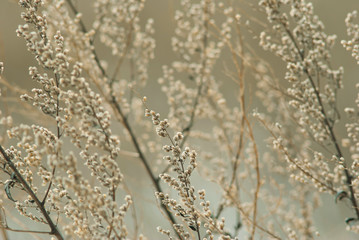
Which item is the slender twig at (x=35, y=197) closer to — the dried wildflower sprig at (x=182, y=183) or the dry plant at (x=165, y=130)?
the dry plant at (x=165, y=130)

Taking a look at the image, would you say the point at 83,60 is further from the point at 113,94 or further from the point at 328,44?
the point at 328,44

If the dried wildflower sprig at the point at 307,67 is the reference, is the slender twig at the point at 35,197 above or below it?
below

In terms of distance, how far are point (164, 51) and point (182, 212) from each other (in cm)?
635

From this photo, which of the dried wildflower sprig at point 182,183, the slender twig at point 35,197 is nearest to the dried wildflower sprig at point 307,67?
the dried wildflower sprig at point 182,183

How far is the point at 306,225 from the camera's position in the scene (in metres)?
2.88

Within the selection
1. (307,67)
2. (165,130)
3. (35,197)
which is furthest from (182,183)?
(307,67)

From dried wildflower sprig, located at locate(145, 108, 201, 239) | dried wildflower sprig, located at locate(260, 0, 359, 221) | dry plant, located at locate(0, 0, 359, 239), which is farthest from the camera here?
dried wildflower sprig, located at locate(260, 0, 359, 221)

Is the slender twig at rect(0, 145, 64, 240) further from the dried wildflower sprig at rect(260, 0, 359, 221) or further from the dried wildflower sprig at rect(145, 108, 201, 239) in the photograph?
the dried wildflower sprig at rect(260, 0, 359, 221)

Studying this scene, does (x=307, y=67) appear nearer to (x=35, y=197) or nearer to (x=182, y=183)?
(x=182, y=183)

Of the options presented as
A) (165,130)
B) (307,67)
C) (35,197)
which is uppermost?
(307,67)

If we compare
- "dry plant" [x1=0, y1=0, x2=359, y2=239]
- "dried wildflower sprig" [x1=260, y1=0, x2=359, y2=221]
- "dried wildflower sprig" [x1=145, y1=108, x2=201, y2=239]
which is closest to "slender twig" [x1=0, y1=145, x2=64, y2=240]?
"dry plant" [x1=0, y1=0, x2=359, y2=239]

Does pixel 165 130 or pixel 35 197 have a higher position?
pixel 165 130

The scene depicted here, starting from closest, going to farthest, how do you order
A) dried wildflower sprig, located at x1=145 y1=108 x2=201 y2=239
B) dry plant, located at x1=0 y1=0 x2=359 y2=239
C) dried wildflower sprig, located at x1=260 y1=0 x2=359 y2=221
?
dry plant, located at x1=0 y1=0 x2=359 y2=239
dried wildflower sprig, located at x1=145 y1=108 x2=201 y2=239
dried wildflower sprig, located at x1=260 y1=0 x2=359 y2=221

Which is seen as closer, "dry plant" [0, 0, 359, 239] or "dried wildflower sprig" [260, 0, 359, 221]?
"dry plant" [0, 0, 359, 239]
